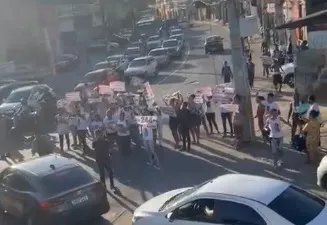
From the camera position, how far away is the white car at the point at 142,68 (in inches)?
1479

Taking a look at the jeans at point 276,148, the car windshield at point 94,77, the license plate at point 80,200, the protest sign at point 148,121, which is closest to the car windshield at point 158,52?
the car windshield at point 94,77

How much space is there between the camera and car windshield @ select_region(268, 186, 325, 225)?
9.27 meters

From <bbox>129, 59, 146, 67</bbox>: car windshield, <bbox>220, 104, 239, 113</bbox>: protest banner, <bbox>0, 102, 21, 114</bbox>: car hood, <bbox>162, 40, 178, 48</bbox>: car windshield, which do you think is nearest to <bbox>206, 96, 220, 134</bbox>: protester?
<bbox>220, 104, 239, 113</bbox>: protest banner

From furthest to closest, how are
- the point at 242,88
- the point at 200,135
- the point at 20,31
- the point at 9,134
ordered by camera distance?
the point at 20,31
the point at 9,134
the point at 200,135
the point at 242,88

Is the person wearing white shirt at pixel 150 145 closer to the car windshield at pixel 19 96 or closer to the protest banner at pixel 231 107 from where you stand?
the protest banner at pixel 231 107

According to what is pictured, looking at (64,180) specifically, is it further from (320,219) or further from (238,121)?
(238,121)

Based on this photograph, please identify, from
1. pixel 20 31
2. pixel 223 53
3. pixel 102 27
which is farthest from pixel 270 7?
pixel 102 27

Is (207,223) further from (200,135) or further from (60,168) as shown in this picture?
(200,135)

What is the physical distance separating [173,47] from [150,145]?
31005mm

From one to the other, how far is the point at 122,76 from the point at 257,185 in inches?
1139

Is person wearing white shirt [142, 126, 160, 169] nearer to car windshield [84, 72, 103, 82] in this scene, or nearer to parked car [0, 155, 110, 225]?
parked car [0, 155, 110, 225]

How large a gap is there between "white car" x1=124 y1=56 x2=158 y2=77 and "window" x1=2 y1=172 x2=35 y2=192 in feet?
78.3

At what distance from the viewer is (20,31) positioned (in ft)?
187

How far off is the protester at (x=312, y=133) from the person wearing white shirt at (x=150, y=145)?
4.13 metres
